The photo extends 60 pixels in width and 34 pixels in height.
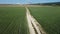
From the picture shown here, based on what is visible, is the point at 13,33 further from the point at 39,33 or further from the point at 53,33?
the point at 53,33

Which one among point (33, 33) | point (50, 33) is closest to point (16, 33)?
point (33, 33)

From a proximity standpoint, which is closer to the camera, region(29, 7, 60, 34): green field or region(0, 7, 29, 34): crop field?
region(0, 7, 29, 34): crop field

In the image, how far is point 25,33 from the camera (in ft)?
33.2

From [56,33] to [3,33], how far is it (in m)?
2.49

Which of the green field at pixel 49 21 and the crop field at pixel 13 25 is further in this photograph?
the green field at pixel 49 21

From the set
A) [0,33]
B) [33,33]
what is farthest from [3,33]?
[33,33]

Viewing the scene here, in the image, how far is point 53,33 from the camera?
10.2m

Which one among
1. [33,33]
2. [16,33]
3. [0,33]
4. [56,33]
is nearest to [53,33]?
[56,33]

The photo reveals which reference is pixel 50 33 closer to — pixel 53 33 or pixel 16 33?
pixel 53 33

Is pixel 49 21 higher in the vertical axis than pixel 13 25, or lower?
higher

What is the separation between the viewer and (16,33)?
33.6 feet

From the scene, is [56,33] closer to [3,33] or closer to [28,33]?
[28,33]

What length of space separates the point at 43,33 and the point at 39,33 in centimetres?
19

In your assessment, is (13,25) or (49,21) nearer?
(13,25)
